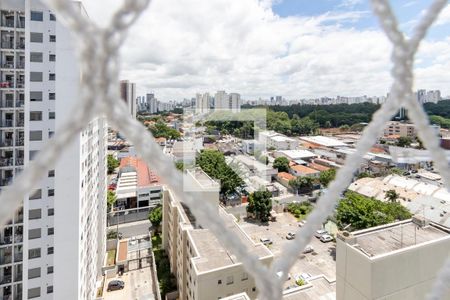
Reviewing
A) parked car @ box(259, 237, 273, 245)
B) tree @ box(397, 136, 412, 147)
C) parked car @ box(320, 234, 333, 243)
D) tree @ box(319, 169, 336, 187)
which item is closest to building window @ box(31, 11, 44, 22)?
parked car @ box(259, 237, 273, 245)

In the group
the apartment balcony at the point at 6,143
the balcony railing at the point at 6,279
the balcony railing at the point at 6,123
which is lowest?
the balcony railing at the point at 6,279

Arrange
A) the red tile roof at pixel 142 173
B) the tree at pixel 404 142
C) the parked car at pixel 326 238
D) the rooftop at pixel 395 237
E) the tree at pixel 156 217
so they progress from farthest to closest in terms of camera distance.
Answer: the tree at pixel 404 142
the red tile roof at pixel 142 173
the tree at pixel 156 217
the parked car at pixel 326 238
the rooftop at pixel 395 237

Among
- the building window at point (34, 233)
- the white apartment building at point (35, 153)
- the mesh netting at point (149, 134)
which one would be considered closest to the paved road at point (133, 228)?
the white apartment building at point (35, 153)

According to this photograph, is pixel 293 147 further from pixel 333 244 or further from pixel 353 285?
pixel 353 285

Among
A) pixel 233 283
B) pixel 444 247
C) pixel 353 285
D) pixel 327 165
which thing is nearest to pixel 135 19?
pixel 353 285

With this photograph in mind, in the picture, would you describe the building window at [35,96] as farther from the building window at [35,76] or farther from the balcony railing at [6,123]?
the balcony railing at [6,123]

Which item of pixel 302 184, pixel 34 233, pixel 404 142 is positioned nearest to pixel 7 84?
pixel 34 233
